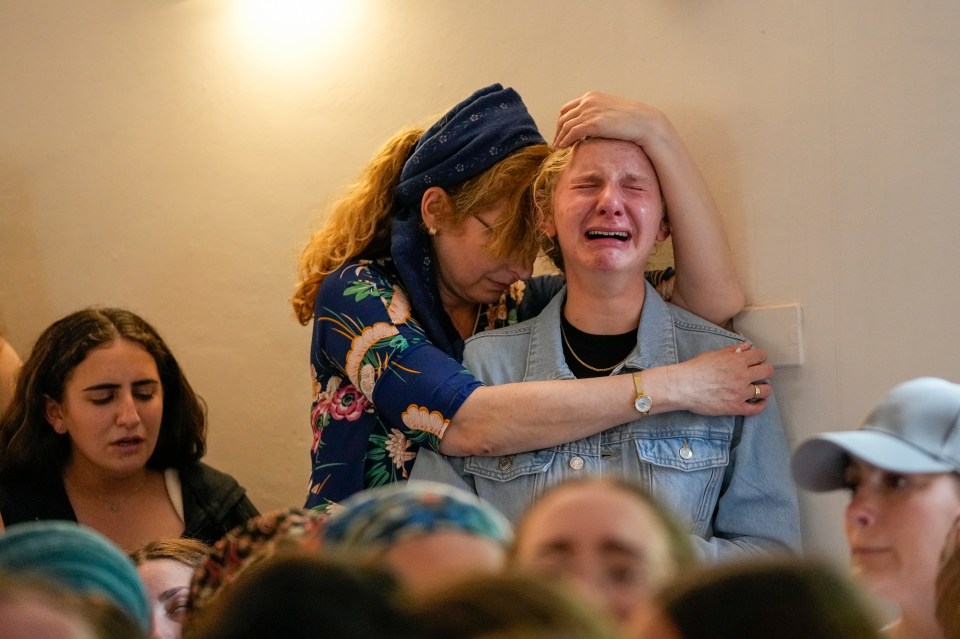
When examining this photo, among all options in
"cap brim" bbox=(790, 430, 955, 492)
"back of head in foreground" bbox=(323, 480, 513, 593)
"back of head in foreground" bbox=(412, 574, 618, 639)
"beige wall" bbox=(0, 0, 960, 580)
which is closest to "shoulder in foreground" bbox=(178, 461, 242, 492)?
"beige wall" bbox=(0, 0, 960, 580)

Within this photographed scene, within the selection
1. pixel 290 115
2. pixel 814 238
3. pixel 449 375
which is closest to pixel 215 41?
pixel 290 115

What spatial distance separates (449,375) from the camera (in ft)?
5.82

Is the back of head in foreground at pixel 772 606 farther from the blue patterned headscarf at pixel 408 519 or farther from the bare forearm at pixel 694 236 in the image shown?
the bare forearm at pixel 694 236

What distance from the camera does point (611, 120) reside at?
1790mm

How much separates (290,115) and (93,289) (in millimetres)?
635

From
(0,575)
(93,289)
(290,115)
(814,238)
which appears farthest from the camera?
(93,289)

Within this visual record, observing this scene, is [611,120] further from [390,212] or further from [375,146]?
[375,146]

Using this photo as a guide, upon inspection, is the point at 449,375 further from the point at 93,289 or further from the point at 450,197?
the point at 93,289

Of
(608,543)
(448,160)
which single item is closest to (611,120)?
(448,160)

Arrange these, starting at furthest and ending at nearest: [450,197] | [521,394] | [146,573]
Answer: [450,197], [521,394], [146,573]

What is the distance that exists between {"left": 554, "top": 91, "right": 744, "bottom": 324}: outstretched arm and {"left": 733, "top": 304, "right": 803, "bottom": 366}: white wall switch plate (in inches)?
1.5

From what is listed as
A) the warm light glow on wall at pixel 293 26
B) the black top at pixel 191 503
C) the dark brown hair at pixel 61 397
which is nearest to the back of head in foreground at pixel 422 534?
the black top at pixel 191 503

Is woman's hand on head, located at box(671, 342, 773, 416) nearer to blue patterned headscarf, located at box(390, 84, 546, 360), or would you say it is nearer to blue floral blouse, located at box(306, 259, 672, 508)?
blue floral blouse, located at box(306, 259, 672, 508)

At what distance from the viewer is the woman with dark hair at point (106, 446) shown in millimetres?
2205
